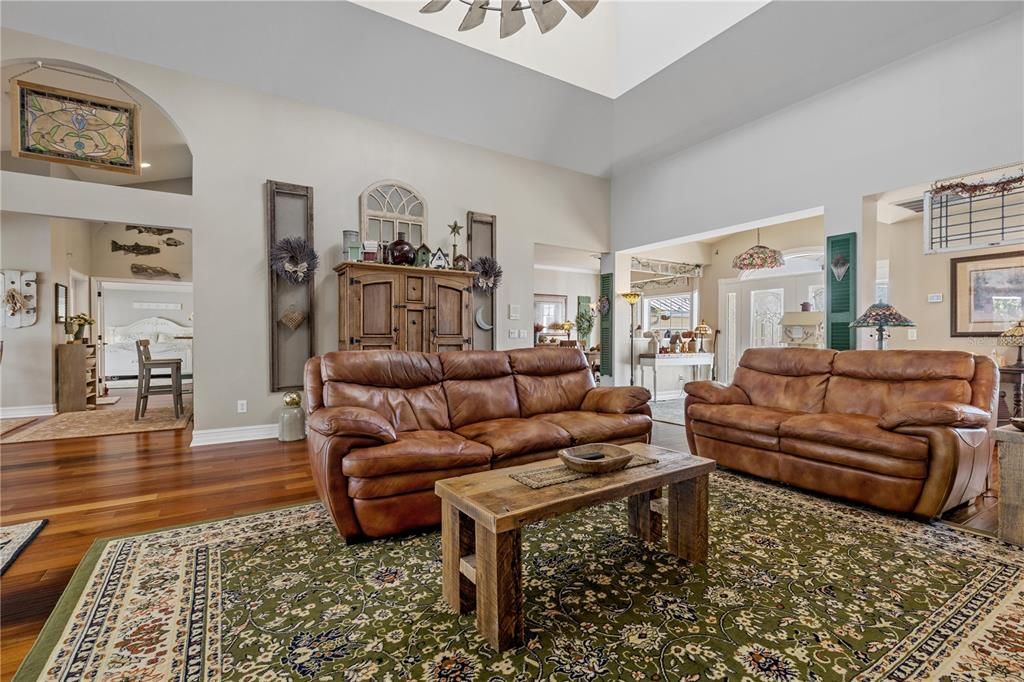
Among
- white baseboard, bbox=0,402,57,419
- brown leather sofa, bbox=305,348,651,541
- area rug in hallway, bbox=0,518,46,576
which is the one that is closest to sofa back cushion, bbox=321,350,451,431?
brown leather sofa, bbox=305,348,651,541

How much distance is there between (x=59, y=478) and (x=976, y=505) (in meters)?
6.04

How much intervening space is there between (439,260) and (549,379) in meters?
Result: 2.29

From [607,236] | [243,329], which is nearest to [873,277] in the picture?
[607,236]

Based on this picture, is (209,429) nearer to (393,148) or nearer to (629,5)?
(393,148)

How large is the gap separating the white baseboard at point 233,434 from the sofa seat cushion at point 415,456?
2746 millimetres

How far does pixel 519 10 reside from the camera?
2865mm

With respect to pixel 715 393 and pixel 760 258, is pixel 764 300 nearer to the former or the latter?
pixel 760 258

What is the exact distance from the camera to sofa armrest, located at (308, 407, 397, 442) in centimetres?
229

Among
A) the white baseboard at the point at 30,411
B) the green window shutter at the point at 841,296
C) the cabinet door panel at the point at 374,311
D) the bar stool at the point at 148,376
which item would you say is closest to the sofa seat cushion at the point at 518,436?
the cabinet door panel at the point at 374,311

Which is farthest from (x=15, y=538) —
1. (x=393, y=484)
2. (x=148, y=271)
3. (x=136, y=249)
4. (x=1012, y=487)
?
(x=136, y=249)

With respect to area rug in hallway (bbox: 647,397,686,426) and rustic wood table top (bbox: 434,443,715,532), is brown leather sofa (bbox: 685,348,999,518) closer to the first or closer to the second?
rustic wood table top (bbox: 434,443,715,532)

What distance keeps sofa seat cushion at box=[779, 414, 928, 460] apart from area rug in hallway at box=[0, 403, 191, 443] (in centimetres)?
595

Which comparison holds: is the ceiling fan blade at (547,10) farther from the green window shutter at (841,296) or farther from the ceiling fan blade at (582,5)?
the green window shutter at (841,296)

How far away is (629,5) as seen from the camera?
5.13 meters
